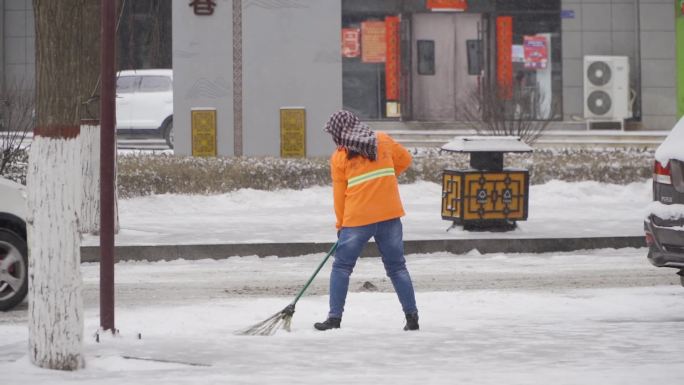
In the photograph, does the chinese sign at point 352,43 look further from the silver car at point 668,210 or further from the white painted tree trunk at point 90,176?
the silver car at point 668,210

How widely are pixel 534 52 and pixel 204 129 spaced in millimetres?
12991

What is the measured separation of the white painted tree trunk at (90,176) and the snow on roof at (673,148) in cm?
698

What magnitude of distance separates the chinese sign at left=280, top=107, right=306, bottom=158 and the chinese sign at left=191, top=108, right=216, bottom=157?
45.1 inches

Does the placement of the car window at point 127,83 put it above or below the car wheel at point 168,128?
above

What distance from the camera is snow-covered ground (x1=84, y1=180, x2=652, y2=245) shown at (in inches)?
631

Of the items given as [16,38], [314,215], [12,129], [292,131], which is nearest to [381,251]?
[314,215]

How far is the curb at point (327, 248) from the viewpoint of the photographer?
1499 cm

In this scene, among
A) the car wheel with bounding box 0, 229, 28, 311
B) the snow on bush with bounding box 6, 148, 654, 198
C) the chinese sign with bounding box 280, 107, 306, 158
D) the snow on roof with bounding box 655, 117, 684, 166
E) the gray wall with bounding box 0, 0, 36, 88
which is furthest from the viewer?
the gray wall with bounding box 0, 0, 36, 88

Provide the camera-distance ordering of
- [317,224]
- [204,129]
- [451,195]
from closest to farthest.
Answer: [451,195] → [317,224] → [204,129]

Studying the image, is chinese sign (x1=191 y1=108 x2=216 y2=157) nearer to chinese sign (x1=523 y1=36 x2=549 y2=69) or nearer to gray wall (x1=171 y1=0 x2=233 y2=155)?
gray wall (x1=171 y1=0 x2=233 y2=155)

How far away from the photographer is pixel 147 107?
3250cm

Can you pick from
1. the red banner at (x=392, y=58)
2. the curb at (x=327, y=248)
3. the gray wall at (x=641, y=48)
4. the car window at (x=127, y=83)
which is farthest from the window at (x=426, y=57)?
the curb at (x=327, y=248)

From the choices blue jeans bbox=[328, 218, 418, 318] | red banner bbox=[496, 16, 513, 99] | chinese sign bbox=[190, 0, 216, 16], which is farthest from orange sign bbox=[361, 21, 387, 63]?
blue jeans bbox=[328, 218, 418, 318]

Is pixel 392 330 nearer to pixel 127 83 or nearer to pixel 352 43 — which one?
pixel 127 83
